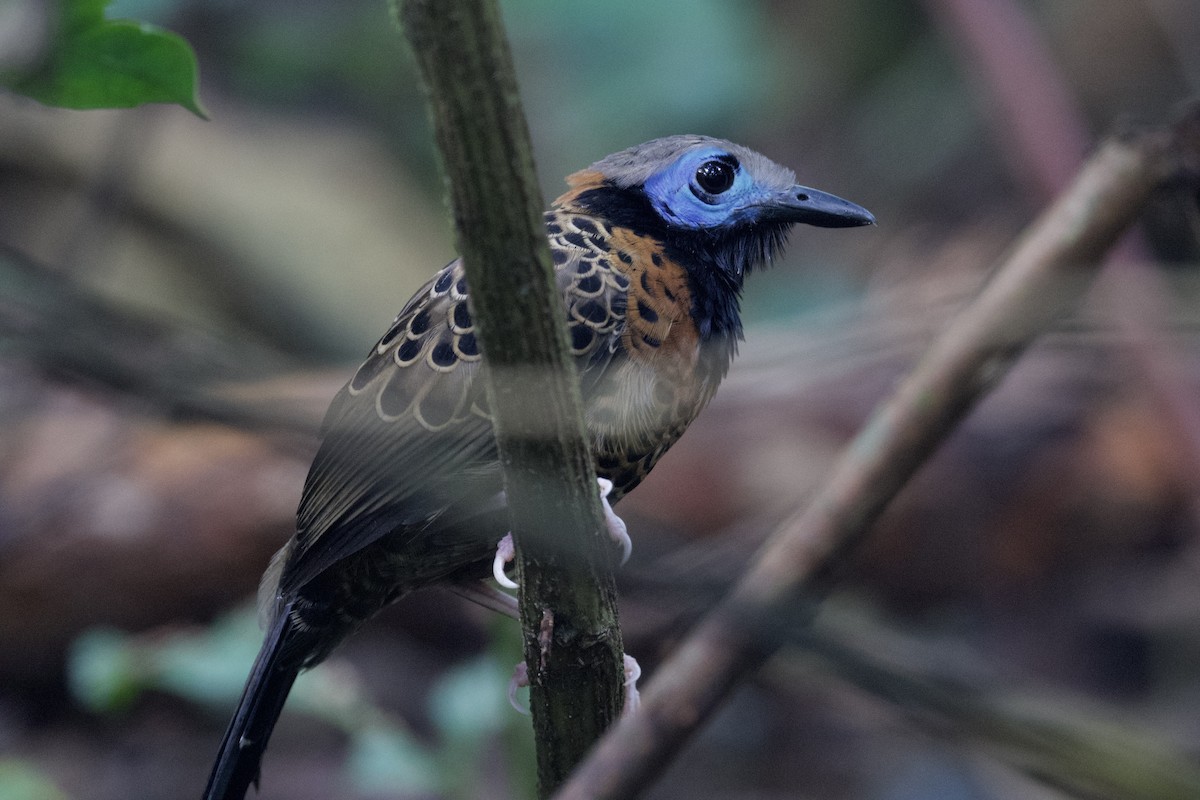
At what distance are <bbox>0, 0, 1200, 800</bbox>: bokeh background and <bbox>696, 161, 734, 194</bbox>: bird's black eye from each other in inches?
15.2

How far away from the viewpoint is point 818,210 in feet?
7.32

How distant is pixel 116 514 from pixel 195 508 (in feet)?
1.17

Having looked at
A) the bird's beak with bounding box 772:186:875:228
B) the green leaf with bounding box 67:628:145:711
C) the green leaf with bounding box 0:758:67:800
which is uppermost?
the bird's beak with bounding box 772:186:875:228

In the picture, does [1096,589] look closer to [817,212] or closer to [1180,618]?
[1180,618]

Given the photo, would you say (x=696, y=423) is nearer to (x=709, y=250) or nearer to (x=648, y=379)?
(x=709, y=250)

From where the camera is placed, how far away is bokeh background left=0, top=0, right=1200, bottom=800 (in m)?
1.82

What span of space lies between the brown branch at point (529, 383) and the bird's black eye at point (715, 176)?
2.95ft

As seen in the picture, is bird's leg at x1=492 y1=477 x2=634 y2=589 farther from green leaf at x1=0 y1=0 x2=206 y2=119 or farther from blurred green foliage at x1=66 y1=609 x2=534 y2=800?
blurred green foliage at x1=66 y1=609 x2=534 y2=800

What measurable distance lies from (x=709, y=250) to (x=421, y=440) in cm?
66

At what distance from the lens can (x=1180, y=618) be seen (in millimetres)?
6035

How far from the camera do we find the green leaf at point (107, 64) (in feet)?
4.59

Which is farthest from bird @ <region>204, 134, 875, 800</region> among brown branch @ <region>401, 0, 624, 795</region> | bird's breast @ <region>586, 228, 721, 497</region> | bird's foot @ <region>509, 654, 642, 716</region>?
brown branch @ <region>401, 0, 624, 795</region>

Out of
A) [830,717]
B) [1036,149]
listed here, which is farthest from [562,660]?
[830,717]

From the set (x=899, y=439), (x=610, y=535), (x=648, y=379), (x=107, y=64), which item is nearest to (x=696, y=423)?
(x=648, y=379)
